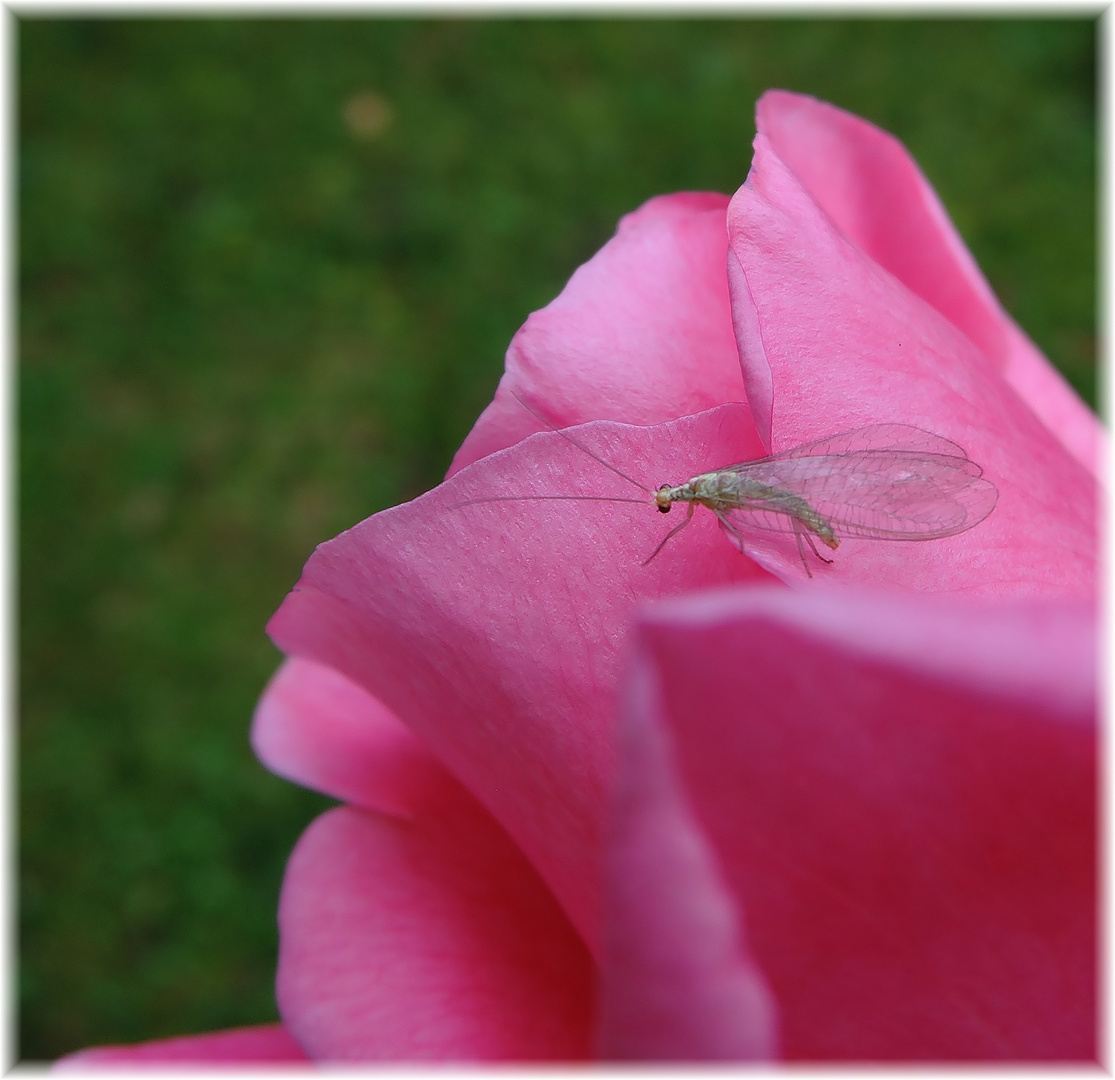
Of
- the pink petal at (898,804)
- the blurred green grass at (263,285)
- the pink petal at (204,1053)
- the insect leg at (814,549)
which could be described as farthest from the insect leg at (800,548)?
the blurred green grass at (263,285)

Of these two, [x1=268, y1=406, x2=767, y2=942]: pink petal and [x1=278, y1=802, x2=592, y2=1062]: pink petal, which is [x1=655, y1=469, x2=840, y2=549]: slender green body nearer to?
[x1=268, y1=406, x2=767, y2=942]: pink petal

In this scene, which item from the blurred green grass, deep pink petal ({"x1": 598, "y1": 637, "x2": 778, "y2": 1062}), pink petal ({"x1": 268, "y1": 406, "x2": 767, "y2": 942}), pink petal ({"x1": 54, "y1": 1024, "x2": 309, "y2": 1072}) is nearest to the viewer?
deep pink petal ({"x1": 598, "y1": 637, "x2": 778, "y2": 1062})

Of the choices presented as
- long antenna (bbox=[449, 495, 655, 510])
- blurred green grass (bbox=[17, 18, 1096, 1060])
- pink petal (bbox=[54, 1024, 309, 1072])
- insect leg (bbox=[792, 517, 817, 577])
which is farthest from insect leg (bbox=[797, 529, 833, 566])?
blurred green grass (bbox=[17, 18, 1096, 1060])

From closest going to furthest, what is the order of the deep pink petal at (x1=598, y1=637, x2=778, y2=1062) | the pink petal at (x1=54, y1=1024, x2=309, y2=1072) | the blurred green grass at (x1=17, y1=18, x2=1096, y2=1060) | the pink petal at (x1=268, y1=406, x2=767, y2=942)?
the deep pink petal at (x1=598, y1=637, x2=778, y2=1062)
the pink petal at (x1=268, y1=406, x2=767, y2=942)
the pink petal at (x1=54, y1=1024, x2=309, y2=1072)
the blurred green grass at (x1=17, y1=18, x2=1096, y2=1060)

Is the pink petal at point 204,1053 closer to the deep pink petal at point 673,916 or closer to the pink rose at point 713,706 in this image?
the pink rose at point 713,706

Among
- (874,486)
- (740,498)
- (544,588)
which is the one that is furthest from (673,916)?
(874,486)

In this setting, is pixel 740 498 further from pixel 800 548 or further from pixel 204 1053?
pixel 204 1053
